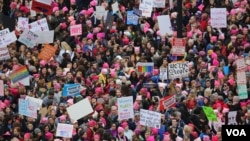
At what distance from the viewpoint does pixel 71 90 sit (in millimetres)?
21625

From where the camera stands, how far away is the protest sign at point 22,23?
2603cm

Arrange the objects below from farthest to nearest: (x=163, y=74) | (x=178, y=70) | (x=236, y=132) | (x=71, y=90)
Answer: (x=163, y=74)
(x=178, y=70)
(x=71, y=90)
(x=236, y=132)

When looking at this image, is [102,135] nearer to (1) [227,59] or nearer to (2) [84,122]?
(2) [84,122]

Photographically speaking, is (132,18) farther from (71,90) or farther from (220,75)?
(220,75)

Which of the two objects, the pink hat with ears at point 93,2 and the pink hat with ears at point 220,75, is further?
the pink hat with ears at point 93,2

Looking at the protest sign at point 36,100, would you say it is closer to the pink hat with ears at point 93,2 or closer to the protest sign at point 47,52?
the protest sign at point 47,52

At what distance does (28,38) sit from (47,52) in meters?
1.15

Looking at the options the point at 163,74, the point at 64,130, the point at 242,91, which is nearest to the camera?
the point at 64,130

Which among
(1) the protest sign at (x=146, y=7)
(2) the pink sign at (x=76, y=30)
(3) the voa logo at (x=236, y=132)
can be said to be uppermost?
(3) the voa logo at (x=236, y=132)

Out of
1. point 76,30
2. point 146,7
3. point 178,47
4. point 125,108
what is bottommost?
point 125,108

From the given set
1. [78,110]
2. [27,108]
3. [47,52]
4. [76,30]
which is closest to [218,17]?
[76,30]

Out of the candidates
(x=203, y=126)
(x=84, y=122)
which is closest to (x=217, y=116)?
(x=203, y=126)

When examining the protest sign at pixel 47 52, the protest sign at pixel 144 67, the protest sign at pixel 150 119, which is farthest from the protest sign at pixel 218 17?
the protest sign at pixel 150 119

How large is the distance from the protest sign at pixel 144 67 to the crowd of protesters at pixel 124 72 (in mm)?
213
